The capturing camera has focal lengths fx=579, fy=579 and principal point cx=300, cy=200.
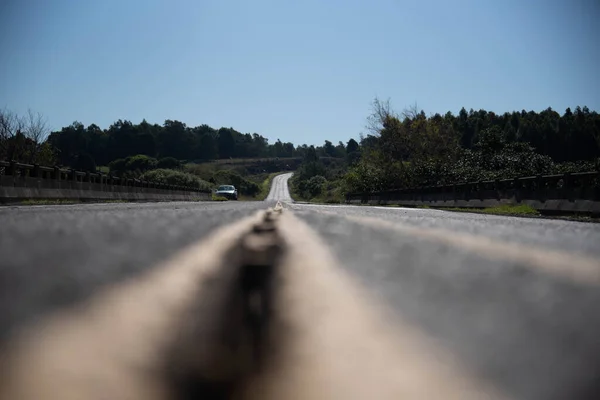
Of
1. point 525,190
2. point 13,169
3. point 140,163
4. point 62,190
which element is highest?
point 13,169

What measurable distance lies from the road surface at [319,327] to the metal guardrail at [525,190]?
13649mm

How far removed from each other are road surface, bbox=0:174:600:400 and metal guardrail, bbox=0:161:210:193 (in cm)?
1722

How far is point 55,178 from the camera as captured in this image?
2362cm

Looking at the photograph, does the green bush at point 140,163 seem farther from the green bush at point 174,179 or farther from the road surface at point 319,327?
the road surface at point 319,327

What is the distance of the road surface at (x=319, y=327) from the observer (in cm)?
90

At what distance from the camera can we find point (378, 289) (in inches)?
Result: 77.7

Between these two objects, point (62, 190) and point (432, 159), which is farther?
point (432, 159)

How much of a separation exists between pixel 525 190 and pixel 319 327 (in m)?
20.1

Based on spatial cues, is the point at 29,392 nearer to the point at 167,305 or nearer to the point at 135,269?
the point at 167,305

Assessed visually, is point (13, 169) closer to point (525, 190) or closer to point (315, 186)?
point (525, 190)

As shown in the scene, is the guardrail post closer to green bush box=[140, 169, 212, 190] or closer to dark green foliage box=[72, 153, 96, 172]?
green bush box=[140, 169, 212, 190]

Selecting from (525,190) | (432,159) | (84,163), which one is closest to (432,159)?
(432,159)

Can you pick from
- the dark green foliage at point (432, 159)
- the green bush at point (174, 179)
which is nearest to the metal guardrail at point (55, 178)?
the dark green foliage at point (432, 159)

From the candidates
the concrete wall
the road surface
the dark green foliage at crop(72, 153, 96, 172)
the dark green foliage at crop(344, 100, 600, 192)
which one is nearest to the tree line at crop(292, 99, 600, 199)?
the dark green foliage at crop(344, 100, 600, 192)
